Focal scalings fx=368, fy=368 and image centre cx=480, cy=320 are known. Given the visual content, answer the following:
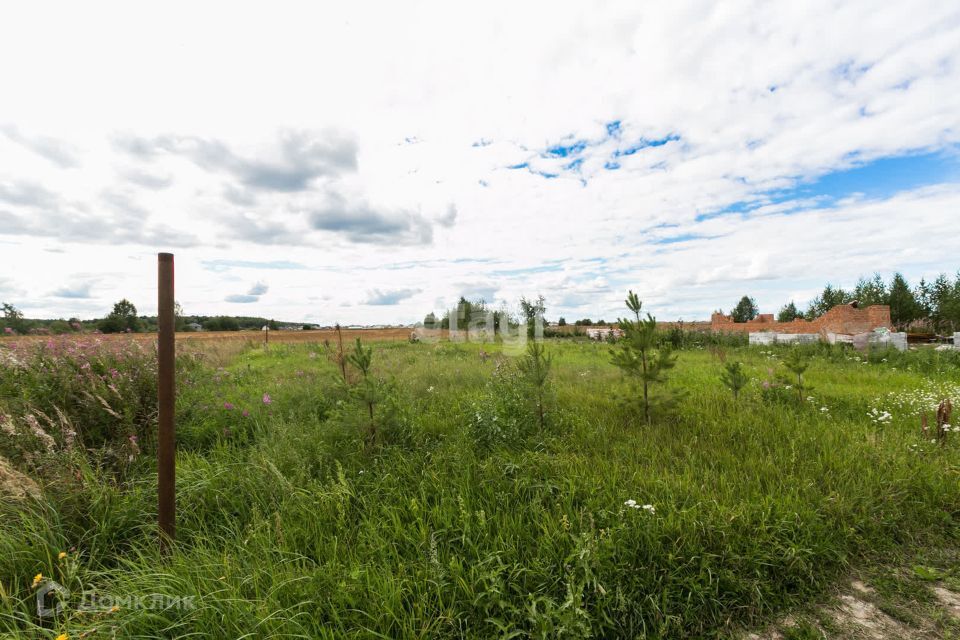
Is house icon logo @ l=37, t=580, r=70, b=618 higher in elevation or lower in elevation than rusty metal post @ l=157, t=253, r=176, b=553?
lower

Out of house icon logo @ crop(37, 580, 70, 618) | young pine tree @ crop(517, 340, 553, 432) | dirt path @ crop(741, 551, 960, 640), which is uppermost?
young pine tree @ crop(517, 340, 553, 432)

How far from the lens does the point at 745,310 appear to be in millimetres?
78250

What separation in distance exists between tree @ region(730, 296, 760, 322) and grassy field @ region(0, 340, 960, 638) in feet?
290

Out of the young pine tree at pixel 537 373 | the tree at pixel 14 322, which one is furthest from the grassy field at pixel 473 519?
the tree at pixel 14 322

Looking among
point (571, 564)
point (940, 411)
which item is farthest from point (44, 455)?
point (940, 411)

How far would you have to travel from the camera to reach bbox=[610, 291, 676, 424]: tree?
14.3ft

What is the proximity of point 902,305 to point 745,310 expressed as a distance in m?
37.4

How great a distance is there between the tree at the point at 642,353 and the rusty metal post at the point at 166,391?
4.11 meters

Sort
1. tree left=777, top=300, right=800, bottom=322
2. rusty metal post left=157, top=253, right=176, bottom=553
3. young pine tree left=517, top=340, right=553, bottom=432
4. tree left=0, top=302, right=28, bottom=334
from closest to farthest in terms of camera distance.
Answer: rusty metal post left=157, top=253, right=176, bottom=553
young pine tree left=517, top=340, right=553, bottom=432
tree left=0, top=302, right=28, bottom=334
tree left=777, top=300, right=800, bottom=322

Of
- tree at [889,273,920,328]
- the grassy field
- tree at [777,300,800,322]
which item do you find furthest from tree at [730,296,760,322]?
the grassy field

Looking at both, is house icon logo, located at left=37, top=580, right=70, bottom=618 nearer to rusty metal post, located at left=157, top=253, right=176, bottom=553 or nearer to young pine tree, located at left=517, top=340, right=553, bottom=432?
rusty metal post, located at left=157, top=253, right=176, bottom=553

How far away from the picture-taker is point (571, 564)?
7.03ft

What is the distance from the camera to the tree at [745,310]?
77875 mm

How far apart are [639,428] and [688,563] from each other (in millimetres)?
2102
